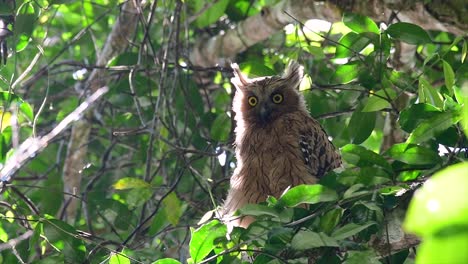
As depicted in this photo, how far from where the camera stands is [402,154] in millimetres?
2295

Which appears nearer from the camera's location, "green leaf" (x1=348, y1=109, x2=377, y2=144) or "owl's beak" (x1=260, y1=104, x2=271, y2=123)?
"green leaf" (x1=348, y1=109, x2=377, y2=144)

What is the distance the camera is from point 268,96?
4.97 metres

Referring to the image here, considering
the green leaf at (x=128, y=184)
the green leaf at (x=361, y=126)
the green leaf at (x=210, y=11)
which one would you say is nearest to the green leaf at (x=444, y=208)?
the green leaf at (x=361, y=126)

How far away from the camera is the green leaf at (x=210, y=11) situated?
5.31 meters

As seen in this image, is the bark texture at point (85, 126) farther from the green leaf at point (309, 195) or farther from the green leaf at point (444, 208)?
the green leaf at point (444, 208)

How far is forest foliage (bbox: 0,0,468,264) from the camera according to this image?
7.36ft

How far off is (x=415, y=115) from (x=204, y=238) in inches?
36.5

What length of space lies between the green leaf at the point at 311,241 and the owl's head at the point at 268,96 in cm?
264

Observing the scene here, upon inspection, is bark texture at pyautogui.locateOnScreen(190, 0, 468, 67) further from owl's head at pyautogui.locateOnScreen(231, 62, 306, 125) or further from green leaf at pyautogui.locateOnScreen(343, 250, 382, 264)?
green leaf at pyautogui.locateOnScreen(343, 250, 382, 264)

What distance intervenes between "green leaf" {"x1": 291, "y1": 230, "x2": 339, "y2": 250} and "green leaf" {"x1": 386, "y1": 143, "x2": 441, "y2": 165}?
1.29 feet

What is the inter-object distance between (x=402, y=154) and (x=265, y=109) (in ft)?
8.47

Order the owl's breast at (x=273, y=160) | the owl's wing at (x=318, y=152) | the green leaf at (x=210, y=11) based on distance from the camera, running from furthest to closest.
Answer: the green leaf at (x=210, y=11) < the owl's wing at (x=318, y=152) < the owl's breast at (x=273, y=160)

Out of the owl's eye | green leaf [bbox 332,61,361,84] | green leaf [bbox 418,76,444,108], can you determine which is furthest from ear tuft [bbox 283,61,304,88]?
green leaf [bbox 418,76,444,108]

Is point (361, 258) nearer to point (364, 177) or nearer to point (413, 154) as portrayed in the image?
point (364, 177)
